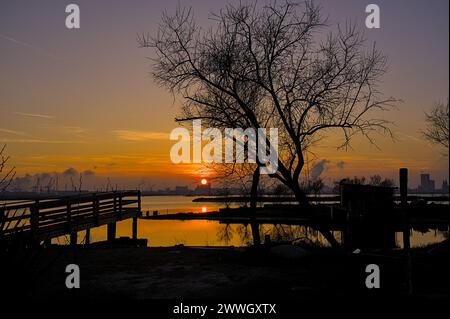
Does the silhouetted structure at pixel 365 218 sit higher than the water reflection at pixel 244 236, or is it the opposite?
the silhouetted structure at pixel 365 218

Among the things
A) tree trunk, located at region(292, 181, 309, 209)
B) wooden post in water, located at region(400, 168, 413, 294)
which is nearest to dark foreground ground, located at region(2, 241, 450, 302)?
wooden post in water, located at region(400, 168, 413, 294)

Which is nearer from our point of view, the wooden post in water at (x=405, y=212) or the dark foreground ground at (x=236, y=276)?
the wooden post in water at (x=405, y=212)

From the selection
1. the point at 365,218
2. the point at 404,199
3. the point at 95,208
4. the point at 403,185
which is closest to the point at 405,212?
the point at 404,199

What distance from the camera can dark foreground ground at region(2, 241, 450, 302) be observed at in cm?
950

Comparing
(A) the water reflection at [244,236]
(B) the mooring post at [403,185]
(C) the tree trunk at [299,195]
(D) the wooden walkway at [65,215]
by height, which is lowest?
(A) the water reflection at [244,236]

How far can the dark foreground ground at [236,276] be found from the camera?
31.2 feet

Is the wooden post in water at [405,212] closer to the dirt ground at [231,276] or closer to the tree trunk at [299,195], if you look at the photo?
the dirt ground at [231,276]

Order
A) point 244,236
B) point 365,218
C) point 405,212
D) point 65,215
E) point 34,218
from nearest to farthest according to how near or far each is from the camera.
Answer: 1. point 405,212
2. point 34,218
3. point 365,218
4. point 65,215
5. point 244,236

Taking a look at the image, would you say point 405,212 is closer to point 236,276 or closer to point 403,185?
point 403,185

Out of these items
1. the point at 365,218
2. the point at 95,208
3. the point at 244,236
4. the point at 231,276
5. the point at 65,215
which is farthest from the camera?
the point at 244,236

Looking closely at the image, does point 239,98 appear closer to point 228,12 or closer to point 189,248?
point 228,12

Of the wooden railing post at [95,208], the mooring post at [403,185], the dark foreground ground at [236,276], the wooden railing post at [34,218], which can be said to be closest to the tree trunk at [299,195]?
the dark foreground ground at [236,276]

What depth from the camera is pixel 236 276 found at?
1168 centimetres
